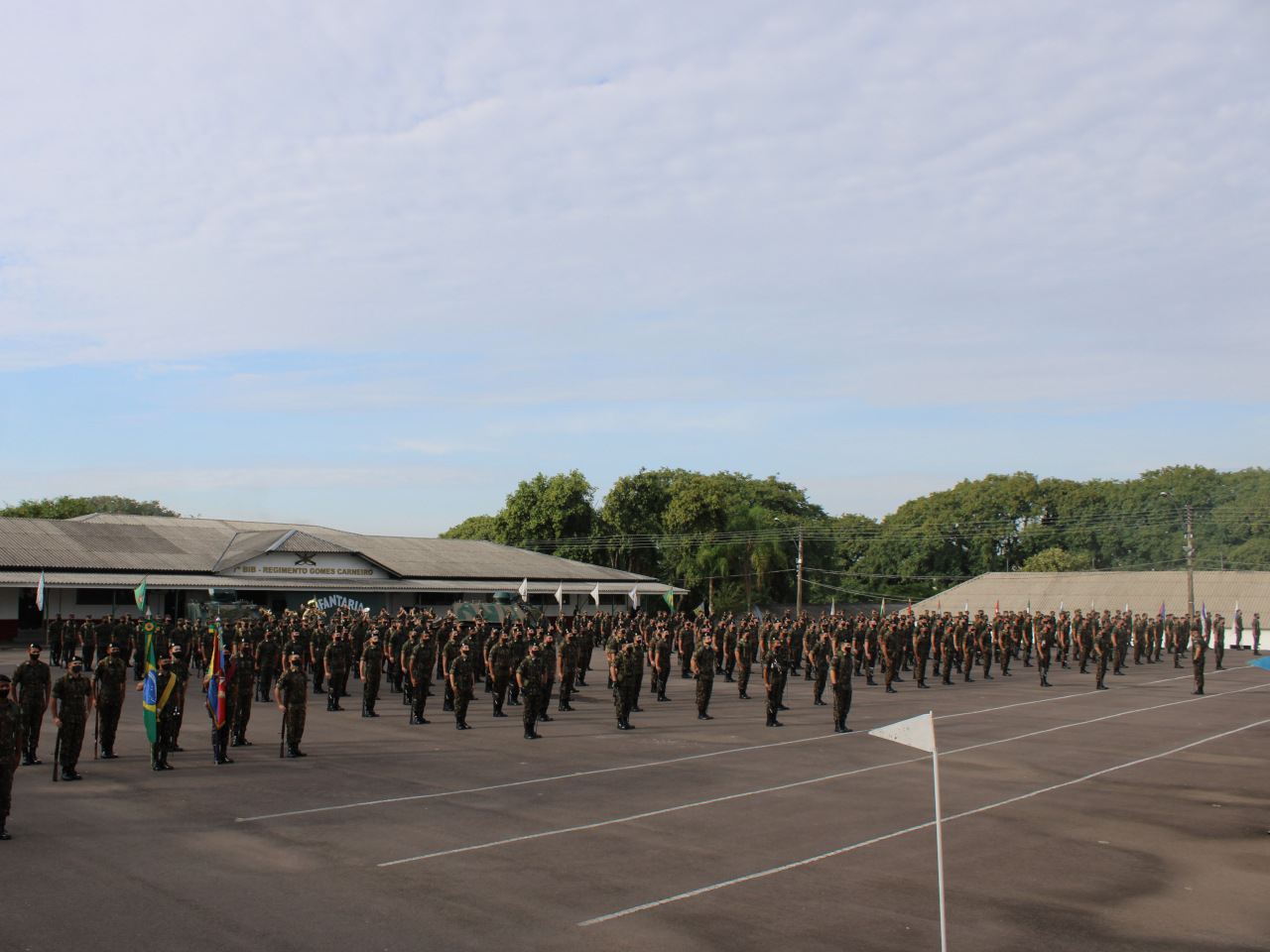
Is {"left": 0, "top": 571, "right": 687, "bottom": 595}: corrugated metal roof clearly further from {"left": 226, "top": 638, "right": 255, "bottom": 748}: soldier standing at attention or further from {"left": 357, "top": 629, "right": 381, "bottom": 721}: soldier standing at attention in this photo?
{"left": 226, "top": 638, "right": 255, "bottom": 748}: soldier standing at attention

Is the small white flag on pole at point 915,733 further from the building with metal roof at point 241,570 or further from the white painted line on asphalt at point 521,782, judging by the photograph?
the building with metal roof at point 241,570

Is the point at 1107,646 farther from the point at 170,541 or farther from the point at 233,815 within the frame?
the point at 170,541

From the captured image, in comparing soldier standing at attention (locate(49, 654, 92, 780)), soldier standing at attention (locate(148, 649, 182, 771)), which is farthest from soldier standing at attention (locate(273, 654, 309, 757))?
soldier standing at attention (locate(49, 654, 92, 780))

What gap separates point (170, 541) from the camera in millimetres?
49969

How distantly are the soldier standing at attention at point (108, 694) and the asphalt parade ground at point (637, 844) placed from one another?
1.32ft

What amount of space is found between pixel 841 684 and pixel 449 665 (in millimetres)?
7198

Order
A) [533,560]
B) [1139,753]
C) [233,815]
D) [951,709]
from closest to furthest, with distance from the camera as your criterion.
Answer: [233,815] < [1139,753] < [951,709] < [533,560]

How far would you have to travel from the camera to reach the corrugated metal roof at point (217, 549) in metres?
42.9

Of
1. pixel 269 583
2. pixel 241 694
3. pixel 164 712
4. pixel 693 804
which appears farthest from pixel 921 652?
pixel 269 583

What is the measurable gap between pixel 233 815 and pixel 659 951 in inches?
226

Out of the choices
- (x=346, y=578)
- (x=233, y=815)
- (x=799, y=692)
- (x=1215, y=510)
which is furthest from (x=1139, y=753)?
(x=1215, y=510)

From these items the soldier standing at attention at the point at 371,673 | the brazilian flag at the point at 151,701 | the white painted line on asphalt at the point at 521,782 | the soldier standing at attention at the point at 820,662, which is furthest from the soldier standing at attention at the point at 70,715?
the soldier standing at attention at the point at 820,662

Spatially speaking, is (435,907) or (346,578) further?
(346,578)

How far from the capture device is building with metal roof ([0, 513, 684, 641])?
132ft
